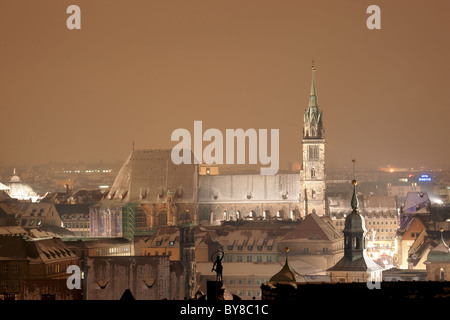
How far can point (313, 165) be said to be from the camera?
7057 inches

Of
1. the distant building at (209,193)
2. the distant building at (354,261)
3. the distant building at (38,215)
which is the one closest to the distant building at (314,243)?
the distant building at (209,193)

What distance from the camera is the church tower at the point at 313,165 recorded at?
586 feet

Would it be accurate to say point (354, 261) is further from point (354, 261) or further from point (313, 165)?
point (313, 165)

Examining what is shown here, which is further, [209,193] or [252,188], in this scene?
[209,193]

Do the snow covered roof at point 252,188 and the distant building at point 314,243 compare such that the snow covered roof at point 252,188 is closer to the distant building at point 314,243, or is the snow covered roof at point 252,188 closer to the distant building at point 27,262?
the distant building at point 314,243

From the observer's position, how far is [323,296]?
59906 millimetres

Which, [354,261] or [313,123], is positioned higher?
[313,123]

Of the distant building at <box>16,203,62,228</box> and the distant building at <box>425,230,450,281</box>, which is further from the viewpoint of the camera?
the distant building at <box>16,203,62,228</box>

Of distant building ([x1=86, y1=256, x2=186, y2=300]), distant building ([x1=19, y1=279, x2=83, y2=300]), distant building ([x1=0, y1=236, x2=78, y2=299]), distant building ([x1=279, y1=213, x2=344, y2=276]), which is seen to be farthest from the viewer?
distant building ([x1=279, y1=213, x2=344, y2=276])

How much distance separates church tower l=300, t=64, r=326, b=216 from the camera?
178 m

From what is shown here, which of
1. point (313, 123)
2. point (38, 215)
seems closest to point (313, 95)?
point (313, 123)

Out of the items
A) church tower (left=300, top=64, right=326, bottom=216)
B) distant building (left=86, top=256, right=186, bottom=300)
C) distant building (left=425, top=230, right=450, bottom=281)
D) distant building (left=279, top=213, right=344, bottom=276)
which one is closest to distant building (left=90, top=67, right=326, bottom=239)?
church tower (left=300, top=64, right=326, bottom=216)

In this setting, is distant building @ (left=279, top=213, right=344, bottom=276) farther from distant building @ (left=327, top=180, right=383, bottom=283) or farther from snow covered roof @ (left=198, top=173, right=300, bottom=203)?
distant building @ (left=327, top=180, right=383, bottom=283)
